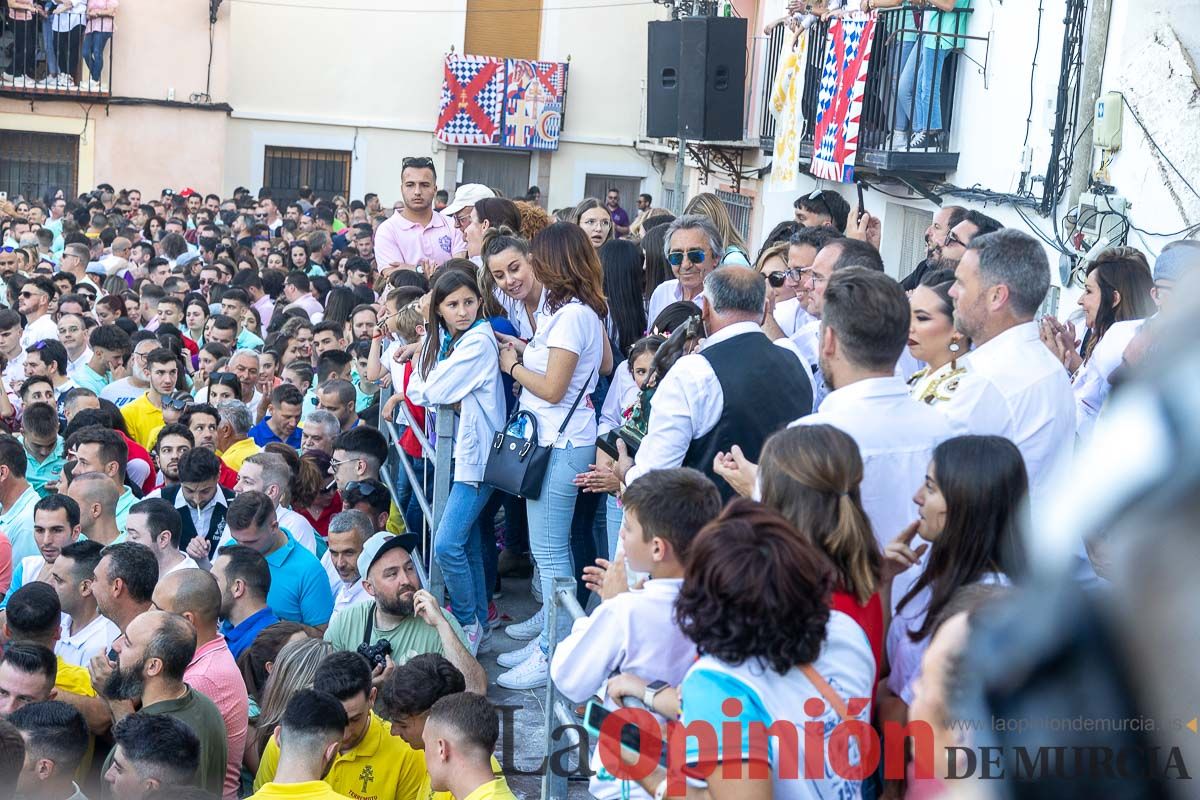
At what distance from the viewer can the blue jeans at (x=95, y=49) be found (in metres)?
23.7

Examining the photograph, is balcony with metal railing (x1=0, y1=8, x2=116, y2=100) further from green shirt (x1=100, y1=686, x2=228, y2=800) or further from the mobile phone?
the mobile phone

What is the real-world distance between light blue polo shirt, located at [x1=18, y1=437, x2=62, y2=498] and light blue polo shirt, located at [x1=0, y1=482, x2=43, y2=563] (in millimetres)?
743

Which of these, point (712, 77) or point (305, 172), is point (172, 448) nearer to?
point (712, 77)

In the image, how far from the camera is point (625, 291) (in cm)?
628

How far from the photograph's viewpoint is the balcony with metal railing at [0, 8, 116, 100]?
77.2ft

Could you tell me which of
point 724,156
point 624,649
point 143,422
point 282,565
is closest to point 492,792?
point 624,649

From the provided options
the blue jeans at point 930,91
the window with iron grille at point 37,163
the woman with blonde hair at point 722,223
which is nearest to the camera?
the woman with blonde hair at point 722,223

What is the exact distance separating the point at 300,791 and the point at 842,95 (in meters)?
10.0

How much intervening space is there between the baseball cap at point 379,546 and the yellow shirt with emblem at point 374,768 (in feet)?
3.88

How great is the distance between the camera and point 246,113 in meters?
25.7

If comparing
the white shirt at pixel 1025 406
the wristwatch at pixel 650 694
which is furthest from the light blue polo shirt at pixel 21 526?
the white shirt at pixel 1025 406

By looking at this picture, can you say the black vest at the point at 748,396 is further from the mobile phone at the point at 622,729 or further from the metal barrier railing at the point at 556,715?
the mobile phone at the point at 622,729

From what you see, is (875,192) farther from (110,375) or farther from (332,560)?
(332,560)

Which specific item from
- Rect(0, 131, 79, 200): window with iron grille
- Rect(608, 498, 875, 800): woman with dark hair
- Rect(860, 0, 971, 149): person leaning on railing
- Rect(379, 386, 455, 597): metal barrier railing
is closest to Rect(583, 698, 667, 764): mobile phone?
Rect(608, 498, 875, 800): woman with dark hair
